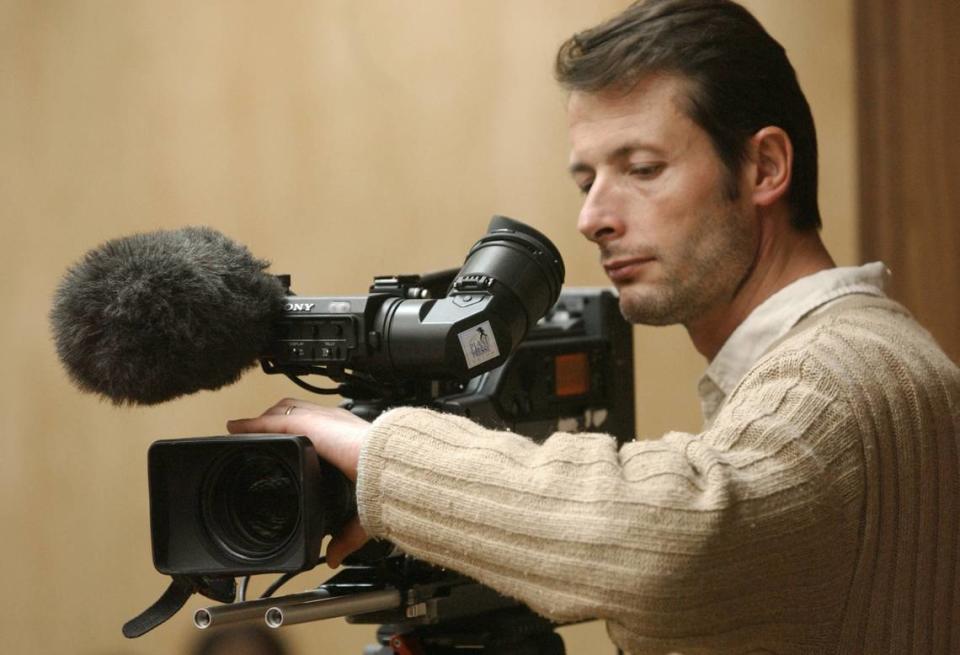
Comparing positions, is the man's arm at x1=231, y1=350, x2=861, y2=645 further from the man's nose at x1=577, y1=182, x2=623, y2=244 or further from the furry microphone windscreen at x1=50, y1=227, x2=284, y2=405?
the man's nose at x1=577, y1=182, x2=623, y2=244

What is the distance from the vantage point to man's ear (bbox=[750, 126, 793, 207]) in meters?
1.45

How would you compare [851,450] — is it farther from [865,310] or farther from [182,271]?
[182,271]

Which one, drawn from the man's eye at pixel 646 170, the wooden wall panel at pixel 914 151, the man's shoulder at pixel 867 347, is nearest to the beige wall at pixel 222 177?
the wooden wall panel at pixel 914 151

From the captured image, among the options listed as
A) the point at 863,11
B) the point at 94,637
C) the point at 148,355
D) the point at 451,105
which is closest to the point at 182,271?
the point at 148,355

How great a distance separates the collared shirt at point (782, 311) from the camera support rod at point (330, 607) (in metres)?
0.50

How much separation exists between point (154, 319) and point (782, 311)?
68 centimetres

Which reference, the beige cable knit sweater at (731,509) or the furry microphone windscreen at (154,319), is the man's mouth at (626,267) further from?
the furry microphone windscreen at (154,319)

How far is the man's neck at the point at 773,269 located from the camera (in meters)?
1.46

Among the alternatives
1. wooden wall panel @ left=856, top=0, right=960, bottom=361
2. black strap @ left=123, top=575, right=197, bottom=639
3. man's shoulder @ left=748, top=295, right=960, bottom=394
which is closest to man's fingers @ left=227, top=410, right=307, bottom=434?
black strap @ left=123, top=575, right=197, bottom=639

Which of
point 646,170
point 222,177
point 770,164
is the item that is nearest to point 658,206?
point 646,170

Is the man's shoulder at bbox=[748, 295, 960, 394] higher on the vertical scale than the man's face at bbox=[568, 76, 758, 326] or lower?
lower

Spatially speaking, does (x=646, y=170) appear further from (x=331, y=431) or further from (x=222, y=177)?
(x=222, y=177)

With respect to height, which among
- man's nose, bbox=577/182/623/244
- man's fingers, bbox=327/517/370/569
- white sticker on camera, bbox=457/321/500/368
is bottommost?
man's fingers, bbox=327/517/370/569

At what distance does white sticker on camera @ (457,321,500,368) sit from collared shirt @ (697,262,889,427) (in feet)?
1.18
